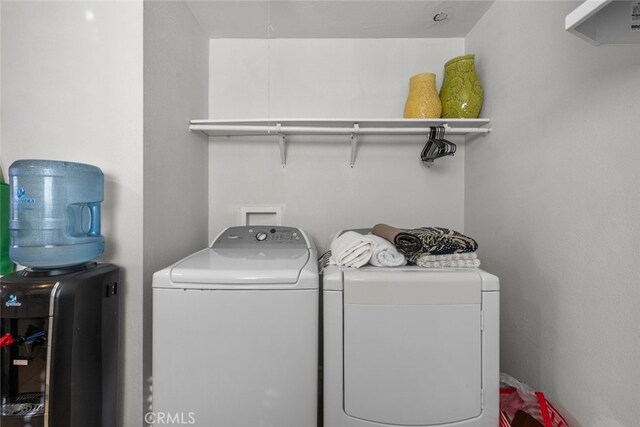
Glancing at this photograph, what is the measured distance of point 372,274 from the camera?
1039mm

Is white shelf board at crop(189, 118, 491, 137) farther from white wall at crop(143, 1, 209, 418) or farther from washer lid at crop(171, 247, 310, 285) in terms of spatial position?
washer lid at crop(171, 247, 310, 285)

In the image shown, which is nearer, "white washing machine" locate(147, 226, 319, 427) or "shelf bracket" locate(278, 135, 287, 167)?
"white washing machine" locate(147, 226, 319, 427)

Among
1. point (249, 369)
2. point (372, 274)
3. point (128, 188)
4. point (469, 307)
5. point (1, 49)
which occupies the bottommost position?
point (249, 369)

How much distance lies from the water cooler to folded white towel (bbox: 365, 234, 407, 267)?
1006 millimetres

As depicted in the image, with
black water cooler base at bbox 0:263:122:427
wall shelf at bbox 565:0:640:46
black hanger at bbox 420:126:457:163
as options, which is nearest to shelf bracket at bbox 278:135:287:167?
black hanger at bbox 420:126:457:163

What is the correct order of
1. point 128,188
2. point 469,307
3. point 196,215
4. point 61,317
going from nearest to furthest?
point 61,317 < point 469,307 < point 128,188 < point 196,215

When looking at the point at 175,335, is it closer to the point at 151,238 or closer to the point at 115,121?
the point at 151,238

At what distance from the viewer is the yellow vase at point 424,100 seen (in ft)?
5.30

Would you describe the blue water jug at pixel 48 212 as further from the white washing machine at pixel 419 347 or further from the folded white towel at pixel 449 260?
the folded white towel at pixel 449 260

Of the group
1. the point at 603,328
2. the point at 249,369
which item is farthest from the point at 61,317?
the point at 603,328

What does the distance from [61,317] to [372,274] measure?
40.2 inches

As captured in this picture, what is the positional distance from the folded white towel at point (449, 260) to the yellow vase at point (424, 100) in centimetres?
85

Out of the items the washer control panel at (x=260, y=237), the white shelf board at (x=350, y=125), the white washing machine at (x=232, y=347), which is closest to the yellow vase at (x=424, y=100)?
the white shelf board at (x=350, y=125)

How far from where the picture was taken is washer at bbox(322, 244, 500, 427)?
1.01m
